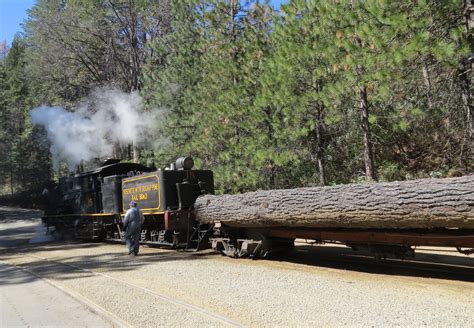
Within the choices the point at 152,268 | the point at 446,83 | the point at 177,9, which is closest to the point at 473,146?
the point at 446,83

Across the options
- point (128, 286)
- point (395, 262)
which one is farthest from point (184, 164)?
point (395, 262)

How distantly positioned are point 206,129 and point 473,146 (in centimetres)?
947

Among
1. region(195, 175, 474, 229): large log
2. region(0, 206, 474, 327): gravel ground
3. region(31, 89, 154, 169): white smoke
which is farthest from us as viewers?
region(31, 89, 154, 169): white smoke

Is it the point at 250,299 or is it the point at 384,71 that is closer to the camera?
the point at 250,299

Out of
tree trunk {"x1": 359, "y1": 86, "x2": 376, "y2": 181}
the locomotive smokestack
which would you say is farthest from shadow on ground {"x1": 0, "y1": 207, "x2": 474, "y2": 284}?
tree trunk {"x1": 359, "y1": 86, "x2": 376, "y2": 181}

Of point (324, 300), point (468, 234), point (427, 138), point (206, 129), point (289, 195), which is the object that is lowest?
point (324, 300)

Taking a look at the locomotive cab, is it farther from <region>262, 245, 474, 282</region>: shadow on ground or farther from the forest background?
<region>262, 245, 474, 282</region>: shadow on ground

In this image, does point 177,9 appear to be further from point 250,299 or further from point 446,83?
point 250,299

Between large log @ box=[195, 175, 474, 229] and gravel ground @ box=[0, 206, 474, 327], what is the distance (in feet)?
3.10

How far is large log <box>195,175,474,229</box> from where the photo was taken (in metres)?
6.10

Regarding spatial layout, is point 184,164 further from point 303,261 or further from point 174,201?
point 303,261

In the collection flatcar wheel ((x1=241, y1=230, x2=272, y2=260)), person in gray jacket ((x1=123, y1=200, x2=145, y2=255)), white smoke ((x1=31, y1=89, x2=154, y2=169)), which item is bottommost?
flatcar wheel ((x1=241, y1=230, x2=272, y2=260))

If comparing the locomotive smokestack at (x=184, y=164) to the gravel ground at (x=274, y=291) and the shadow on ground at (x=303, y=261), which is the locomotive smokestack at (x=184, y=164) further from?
the gravel ground at (x=274, y=291)

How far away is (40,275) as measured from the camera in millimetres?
9359
